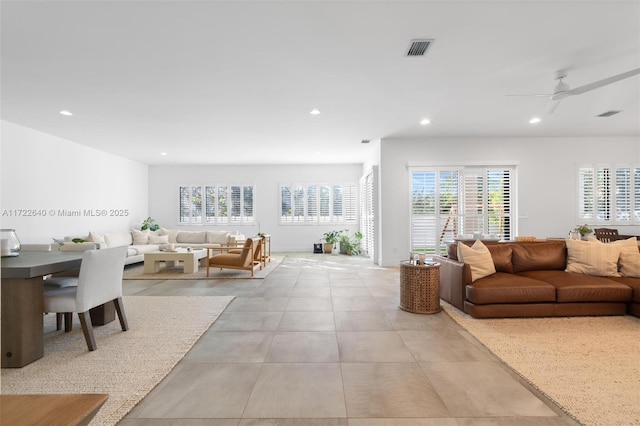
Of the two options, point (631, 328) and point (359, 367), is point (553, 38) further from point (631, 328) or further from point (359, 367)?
point (359, 367)

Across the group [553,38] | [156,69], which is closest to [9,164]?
[156,69]

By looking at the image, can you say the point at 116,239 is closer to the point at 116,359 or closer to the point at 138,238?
the point at 138,238

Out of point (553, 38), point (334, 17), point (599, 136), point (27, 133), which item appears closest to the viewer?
point (334, 17)

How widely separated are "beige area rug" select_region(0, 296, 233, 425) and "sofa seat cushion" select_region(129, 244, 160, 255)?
12.9ft

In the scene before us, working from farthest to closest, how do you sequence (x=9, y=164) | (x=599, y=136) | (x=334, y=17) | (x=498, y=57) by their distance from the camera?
1. (x=599, y=136)
2. (x=9, y=164)
3. (x=498, y=57)
4. (x=334, y=17)

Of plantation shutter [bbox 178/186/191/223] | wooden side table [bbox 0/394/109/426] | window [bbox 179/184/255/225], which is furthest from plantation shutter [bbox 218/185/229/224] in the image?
wooden side table [bbox 0/394/109/426]

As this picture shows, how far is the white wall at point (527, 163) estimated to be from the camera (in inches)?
285

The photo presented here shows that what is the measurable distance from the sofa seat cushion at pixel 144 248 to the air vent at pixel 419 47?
23.5 ft

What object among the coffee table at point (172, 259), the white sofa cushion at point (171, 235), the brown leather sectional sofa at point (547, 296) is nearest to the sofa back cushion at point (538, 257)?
the brown leather sectional sofa at point (547, 296)

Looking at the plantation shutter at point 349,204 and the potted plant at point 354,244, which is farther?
the plantation shutter at point 349,204

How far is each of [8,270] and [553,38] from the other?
5255 mm

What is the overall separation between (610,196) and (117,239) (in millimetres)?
11633

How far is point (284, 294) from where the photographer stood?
475 cm

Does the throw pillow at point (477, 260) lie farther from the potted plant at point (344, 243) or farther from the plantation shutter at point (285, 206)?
the plantation shutter at point (285, 206)
